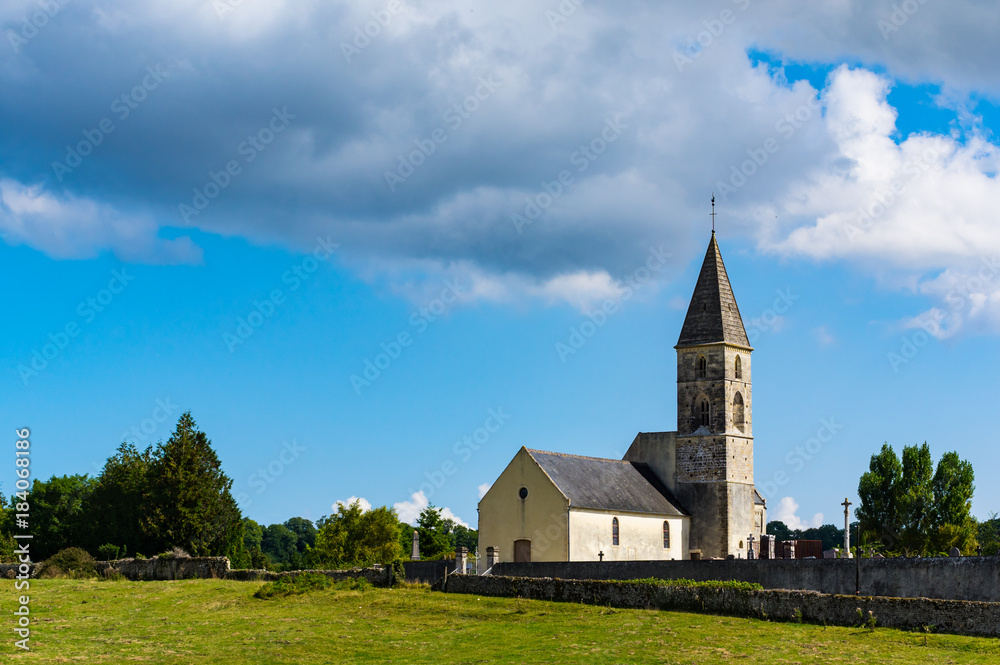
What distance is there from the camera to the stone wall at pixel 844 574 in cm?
3165

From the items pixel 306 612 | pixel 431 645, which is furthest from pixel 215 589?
pixel 431 645

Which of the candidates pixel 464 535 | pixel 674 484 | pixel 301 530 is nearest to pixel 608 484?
pixel 674 484

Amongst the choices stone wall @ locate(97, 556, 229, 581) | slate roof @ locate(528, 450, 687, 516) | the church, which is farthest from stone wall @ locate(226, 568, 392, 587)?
slate roof @ locate(528, 450, 687, 516)

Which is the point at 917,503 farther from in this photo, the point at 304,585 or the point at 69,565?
the point at 69,565

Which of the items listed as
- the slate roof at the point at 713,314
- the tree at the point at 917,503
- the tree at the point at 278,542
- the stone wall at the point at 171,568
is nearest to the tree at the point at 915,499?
the tree at the point at 917,503

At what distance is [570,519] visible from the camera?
5278cm

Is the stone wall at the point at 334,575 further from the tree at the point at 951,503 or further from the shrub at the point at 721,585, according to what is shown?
the tree at the point at 951,503

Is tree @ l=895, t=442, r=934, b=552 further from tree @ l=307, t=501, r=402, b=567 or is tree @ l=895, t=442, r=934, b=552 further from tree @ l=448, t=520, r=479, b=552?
tree @ l=448, t=520, r=479, b=552

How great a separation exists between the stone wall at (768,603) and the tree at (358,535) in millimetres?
30720

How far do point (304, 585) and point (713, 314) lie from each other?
31186 mm

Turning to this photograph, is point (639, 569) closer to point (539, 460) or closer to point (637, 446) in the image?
point (539, 460)

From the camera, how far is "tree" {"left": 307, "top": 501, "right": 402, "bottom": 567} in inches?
2709

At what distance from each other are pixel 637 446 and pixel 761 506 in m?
11.1

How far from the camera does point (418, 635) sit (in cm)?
3012
